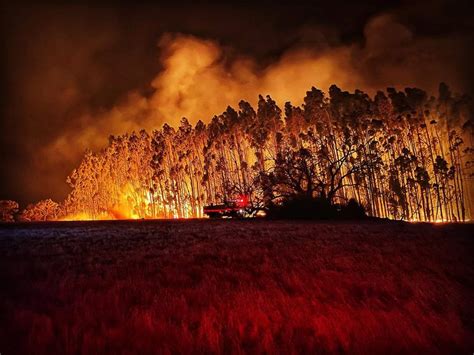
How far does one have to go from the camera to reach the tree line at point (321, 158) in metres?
30.3

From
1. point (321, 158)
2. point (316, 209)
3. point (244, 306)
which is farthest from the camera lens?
point (321, 158)

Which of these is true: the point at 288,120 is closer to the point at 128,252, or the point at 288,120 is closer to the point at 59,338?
the point at 128,252

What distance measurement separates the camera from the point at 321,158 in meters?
33.3

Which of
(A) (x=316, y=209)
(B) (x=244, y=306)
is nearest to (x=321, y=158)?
(A) (x=316, y=209)

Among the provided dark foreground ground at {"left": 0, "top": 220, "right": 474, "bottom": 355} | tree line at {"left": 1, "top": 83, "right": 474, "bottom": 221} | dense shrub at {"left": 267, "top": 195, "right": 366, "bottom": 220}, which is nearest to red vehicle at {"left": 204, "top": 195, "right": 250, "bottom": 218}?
tree line at {"left": 1, "top": 83, "right": 474, "bottom": 221}

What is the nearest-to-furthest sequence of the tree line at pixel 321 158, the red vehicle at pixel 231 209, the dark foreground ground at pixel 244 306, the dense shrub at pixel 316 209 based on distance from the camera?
the dark foreground ground at pixel 244 306 < the dense shrub at pixel 316 209 < the tree line at pixel 321 158 < the red vehicle at pixel 231 209

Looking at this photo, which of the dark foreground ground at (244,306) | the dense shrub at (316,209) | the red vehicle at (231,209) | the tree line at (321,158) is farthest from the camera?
the red vehicle at (231,209)

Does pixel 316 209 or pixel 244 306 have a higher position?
pixel 316 209

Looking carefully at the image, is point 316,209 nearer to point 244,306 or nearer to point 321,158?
point 321,158

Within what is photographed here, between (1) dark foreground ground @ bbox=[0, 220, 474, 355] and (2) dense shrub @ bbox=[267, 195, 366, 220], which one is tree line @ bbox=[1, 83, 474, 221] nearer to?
(2) dense shrub @ bbox=[267, 195, 366, 220]

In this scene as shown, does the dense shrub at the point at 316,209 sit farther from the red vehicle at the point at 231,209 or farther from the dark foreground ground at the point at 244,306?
the dark foreground ground at the point at 244,306

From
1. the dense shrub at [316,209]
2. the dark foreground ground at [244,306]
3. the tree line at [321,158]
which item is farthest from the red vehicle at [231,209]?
the dark foreground ground at [244,306]

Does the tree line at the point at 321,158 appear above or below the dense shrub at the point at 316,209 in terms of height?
above

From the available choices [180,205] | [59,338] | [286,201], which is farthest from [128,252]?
[180,205]
